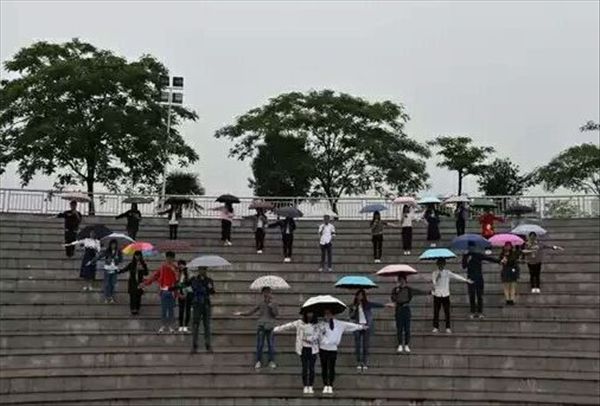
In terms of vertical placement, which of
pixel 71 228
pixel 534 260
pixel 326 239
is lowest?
pixel 534 260

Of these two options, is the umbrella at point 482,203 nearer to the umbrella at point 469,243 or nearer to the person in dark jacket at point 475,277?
the umbrella at point 469,243

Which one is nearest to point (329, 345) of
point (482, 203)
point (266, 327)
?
point (266, 327)

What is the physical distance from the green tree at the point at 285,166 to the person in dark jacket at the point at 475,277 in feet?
76.9

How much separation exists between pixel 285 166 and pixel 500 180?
14.6 meters

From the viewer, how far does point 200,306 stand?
13422 mm

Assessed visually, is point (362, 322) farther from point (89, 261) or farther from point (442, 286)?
point (89, 261)

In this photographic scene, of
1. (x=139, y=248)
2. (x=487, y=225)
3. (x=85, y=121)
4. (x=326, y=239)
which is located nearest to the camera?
(x=139, y=248)

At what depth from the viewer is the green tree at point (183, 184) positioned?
37.6m

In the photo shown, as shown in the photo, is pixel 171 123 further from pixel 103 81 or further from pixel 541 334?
pixel 541 334

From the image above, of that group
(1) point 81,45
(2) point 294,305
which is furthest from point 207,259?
(1) point 81,45

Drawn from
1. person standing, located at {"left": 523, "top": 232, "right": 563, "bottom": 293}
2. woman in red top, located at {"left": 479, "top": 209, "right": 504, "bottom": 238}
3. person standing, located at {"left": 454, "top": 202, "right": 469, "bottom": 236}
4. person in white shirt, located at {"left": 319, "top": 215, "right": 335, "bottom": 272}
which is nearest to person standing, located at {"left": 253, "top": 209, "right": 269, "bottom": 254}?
person in white shirt, located at {"left": 319, "top": 215, "right": 335, "bottom": 272}

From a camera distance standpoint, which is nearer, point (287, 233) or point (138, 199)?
point (287, 233)

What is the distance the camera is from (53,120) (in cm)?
3195

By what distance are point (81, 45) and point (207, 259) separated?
76.9 feet
